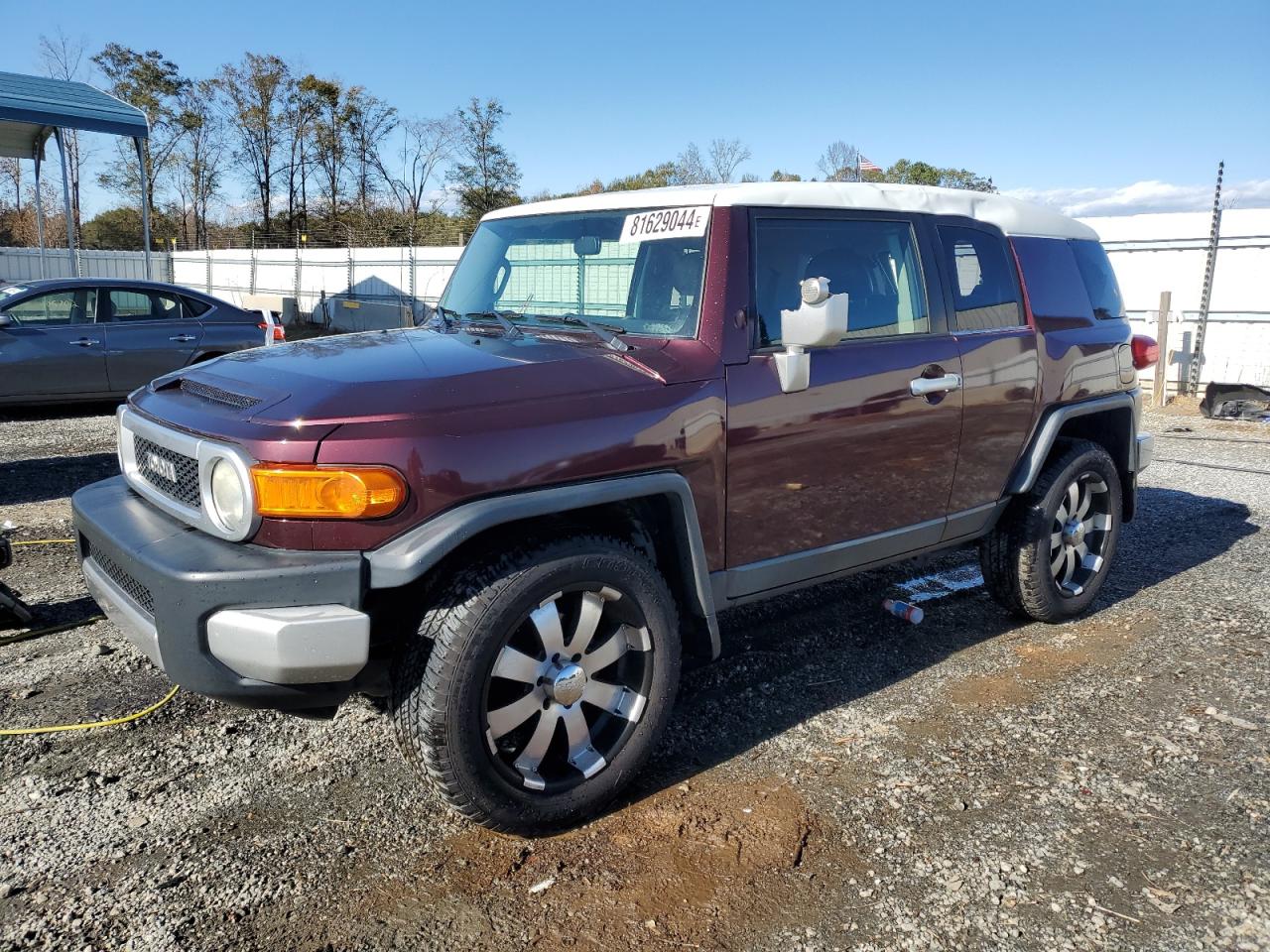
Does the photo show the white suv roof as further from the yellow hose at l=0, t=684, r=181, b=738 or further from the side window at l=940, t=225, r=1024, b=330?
the yellow hose at l=0, t=684, r=181, b=738

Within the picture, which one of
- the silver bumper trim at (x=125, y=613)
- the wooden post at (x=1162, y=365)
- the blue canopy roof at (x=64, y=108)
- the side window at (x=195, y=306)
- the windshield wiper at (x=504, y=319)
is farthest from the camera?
the blue canopy roof at (x=64, y=108)

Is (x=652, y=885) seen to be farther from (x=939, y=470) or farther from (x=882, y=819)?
(x=939, y=470)

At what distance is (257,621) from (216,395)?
85 centimetres

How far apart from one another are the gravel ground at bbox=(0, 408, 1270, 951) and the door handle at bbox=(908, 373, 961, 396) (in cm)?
125

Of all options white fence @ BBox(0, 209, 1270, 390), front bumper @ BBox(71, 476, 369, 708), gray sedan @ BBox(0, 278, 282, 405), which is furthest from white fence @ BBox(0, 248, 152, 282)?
front bumper @ BBox(71, 476, 369, 708)

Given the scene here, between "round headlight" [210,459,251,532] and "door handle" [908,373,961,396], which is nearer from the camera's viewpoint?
"round headlight" [210,459,251,532]

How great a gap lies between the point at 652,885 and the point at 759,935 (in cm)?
33

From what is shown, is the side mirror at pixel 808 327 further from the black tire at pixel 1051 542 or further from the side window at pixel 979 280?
the black tire at pixel 1051 542

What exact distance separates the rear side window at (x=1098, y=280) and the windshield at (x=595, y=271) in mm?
2454

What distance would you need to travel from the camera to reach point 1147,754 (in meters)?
3.31

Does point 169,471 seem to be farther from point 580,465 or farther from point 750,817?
point 750,817

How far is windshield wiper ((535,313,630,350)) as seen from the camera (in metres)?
3.09

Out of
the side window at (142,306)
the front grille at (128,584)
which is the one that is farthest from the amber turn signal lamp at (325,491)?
the side window at (142,306)

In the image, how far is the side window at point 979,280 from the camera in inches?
154
